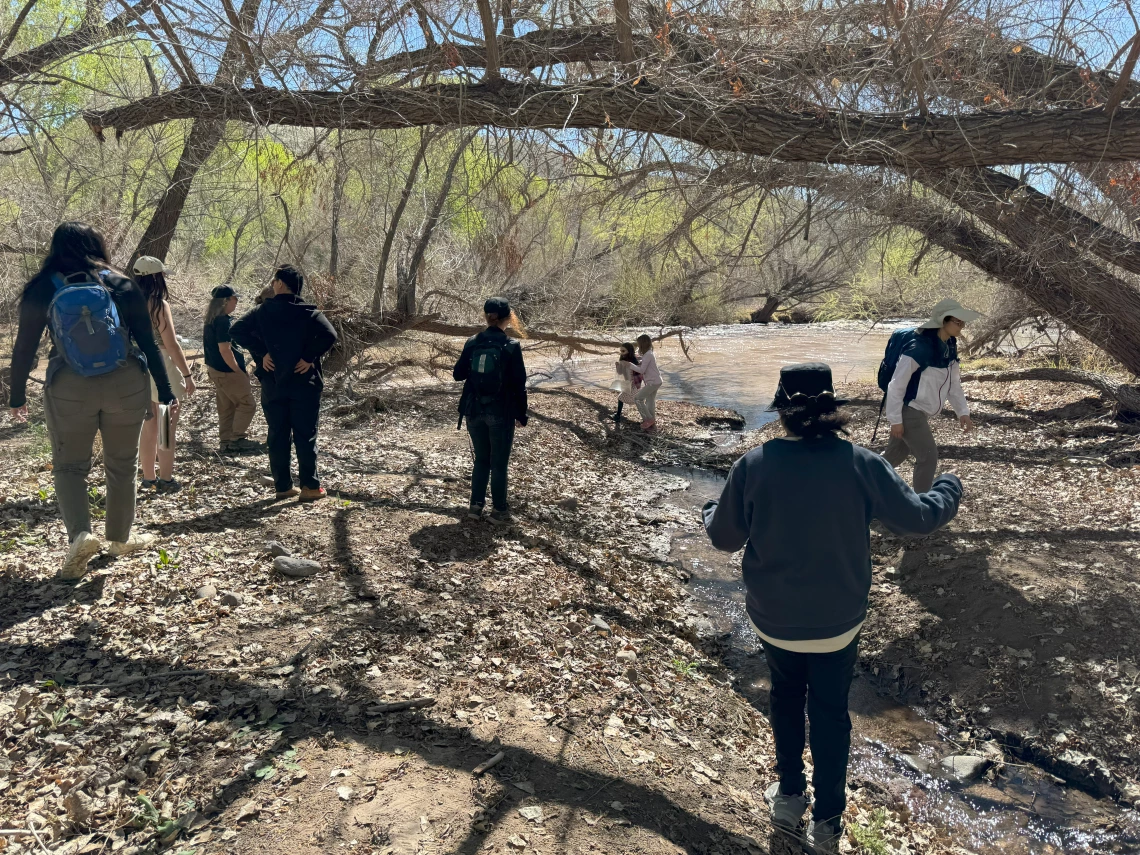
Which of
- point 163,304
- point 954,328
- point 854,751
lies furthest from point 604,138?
point 854,751

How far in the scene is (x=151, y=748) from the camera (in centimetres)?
305

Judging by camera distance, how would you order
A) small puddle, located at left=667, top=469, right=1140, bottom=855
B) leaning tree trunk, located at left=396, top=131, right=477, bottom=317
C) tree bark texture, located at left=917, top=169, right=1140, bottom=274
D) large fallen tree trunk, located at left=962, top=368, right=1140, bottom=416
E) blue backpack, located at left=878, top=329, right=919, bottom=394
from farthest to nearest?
1. leaning tree trunk, located at left=396, top=131, right=477, bottom=317
2. large fallen tree trunk, located at left=962, top=368, right=1140, bottom=416
3. tree bark texture, located at left=917, top=169, right=1140, bottom=274
4. blue backpack, located at left=878, top=329, right=919, bottom=394
5. small puddle, located at left=667, top=469, right=1140, bottom=855

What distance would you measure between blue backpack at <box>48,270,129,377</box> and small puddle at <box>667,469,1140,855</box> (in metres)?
A: 4.31

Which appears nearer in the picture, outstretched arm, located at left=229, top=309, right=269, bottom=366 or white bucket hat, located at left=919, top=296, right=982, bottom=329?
white bucket hat, located at left=919, top=296, right=982, bottom=329

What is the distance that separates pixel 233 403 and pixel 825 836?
719 cm

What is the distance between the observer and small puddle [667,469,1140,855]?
371 cm

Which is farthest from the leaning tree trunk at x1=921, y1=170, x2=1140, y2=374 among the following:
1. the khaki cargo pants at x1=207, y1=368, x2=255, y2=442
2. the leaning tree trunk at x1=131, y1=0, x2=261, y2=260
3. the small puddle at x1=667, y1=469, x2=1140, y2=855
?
the khaki cargo pants at x1=207, y1=368, x2=255, y2=442

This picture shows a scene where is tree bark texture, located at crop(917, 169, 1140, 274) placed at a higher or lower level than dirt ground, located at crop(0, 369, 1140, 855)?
higher

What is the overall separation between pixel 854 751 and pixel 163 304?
18.5ft

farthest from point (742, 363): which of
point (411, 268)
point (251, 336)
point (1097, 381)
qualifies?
point (251, 336)

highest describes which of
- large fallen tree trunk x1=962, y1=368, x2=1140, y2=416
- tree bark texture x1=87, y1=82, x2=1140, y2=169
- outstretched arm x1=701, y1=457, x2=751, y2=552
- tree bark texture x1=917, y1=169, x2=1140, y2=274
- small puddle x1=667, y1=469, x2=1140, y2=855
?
tree bark texture x1=87, y1=82, x2=1140, y2=169

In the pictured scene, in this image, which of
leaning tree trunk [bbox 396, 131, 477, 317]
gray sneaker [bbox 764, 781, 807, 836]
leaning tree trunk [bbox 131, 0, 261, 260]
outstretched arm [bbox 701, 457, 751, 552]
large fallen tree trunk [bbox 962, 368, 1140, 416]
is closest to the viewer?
outstretched arm [bbox 701, 457, 751, 552]

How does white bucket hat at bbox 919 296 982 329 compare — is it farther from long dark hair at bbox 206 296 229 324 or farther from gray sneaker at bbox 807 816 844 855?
long dark hair at bbox 206 296 229 324

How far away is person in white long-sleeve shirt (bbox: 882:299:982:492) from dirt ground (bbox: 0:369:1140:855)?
1101 mm
